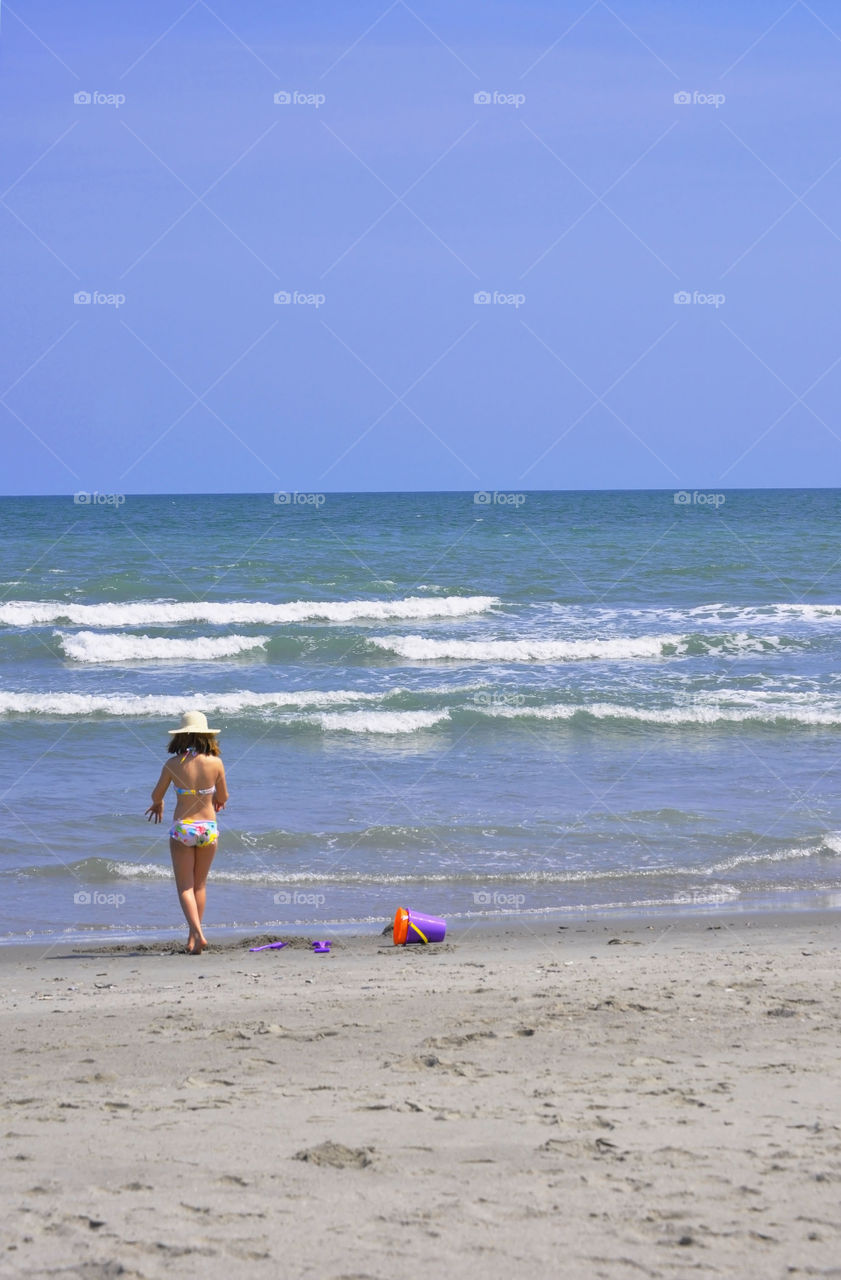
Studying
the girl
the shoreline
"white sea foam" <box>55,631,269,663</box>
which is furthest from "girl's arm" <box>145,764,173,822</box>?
"white sea foam" <box>55,631,269,663</box>

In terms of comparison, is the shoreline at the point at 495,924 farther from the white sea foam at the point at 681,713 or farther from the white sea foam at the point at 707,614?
the white sea foam at the point at 707,614

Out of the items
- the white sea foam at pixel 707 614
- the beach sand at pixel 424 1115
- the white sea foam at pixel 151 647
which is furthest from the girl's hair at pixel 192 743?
the white sea foam at pixel 707 614

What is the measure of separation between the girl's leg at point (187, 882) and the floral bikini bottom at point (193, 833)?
0.10 ft

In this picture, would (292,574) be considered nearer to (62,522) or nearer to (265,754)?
(265,754)

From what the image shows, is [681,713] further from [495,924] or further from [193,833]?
[193,833]

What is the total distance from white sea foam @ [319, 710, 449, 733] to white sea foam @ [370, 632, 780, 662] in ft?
15.8

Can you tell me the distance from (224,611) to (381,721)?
10.1 meters

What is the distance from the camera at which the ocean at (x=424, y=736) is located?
28.1ft

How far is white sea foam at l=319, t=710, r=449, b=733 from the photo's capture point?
1396 centimetres

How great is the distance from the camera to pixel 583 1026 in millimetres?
5293

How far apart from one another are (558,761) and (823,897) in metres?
4.29

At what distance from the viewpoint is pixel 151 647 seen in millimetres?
20016

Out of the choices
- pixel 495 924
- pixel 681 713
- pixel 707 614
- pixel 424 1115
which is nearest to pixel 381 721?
pixel 681 713

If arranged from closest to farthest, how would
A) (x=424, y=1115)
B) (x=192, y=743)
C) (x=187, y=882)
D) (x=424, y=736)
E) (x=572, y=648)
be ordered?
(x=424, y=1115) → (x=187, y=882) → (x=192, y=743) → (x=424, y=736) → (x=572, y=648)
